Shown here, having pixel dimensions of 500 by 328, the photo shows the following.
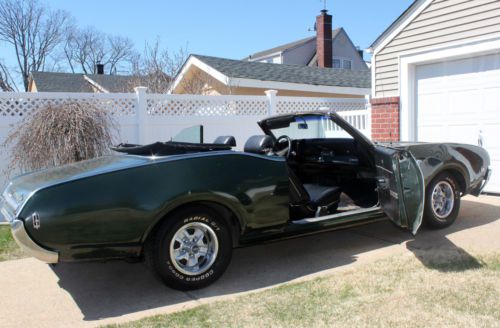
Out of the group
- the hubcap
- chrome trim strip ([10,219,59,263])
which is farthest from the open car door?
chrome trim strip ([10,219,59,263])

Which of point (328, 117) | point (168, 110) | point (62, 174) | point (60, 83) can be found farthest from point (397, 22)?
point (60, 83)

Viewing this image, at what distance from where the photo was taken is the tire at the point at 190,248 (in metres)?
3.74

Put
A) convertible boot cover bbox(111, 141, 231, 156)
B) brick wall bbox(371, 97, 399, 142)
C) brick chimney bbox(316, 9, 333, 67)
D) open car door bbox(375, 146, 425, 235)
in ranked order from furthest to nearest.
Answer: brick chimney bbox(316, 9, 333, 67), brick wall bbox(371, 97, 399, 142), open car door bbox(375, 146, 425, 235), convertible boot cover bbox(111, 141, 231, 156)

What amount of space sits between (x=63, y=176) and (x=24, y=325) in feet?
3.79

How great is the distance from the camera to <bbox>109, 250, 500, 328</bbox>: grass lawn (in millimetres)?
3264

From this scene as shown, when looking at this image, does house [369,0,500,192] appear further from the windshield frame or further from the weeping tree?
the weeping tree

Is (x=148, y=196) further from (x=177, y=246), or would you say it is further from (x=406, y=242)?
(x=406, y=242)

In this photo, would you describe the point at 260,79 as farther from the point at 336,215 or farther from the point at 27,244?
the point at 27,244

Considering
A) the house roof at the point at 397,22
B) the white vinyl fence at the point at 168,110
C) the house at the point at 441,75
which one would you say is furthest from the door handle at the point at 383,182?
the white vinyl fence at the point at 168,110

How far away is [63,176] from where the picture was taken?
12.3 ft

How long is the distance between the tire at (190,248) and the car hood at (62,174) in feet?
1.96

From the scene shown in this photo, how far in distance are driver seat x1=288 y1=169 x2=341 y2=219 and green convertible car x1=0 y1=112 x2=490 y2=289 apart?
0.04 feet

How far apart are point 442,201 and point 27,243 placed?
451cm

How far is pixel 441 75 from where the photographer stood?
8414 mm
